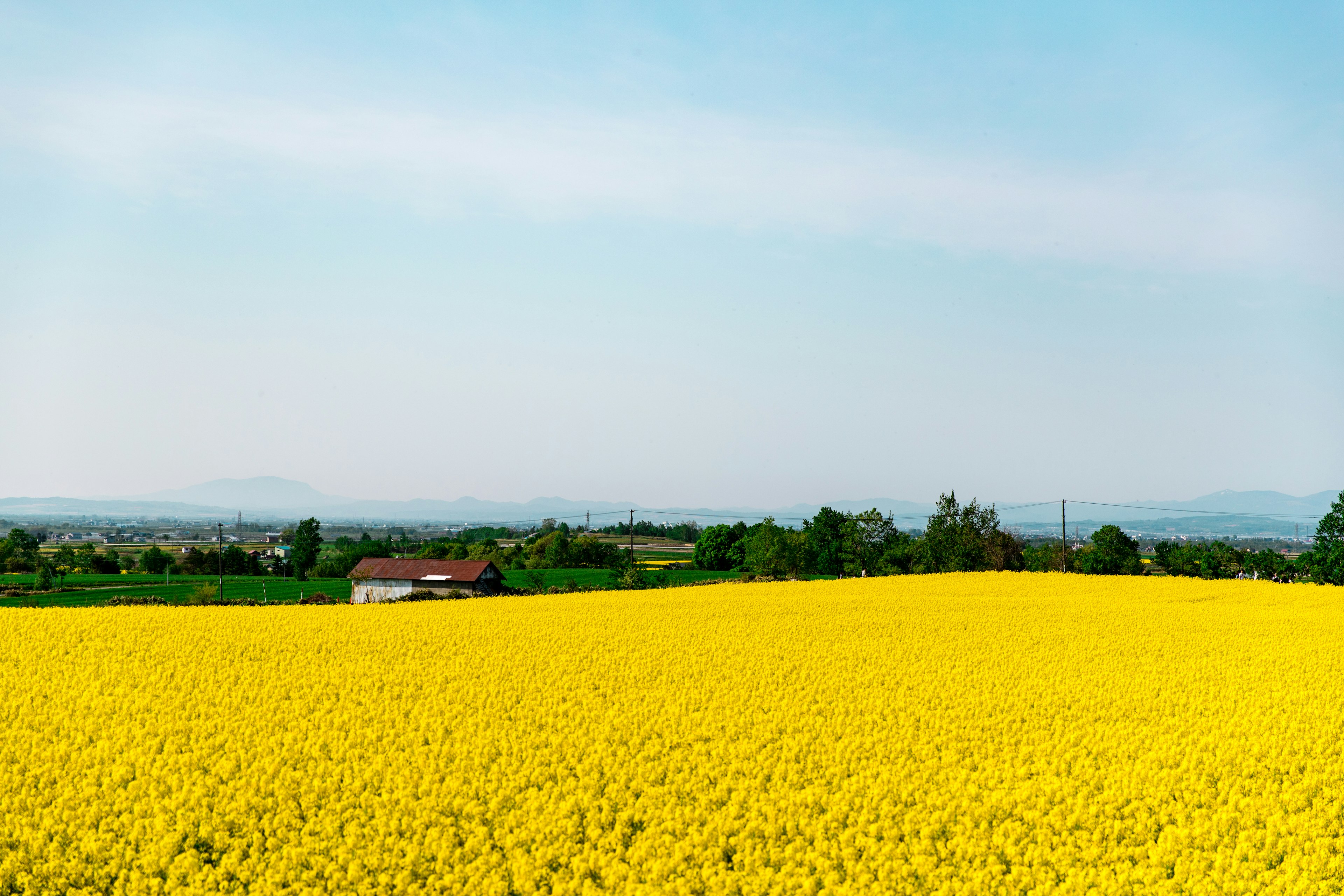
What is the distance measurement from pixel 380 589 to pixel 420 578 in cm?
348

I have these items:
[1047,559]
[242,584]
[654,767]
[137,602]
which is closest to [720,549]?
[1047,559]

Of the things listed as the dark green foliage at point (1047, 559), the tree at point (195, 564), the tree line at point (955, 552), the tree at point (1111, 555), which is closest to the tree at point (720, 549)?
the tree line at point (955, 552)

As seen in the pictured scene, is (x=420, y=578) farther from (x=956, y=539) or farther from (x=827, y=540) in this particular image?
(x=827, y=540)

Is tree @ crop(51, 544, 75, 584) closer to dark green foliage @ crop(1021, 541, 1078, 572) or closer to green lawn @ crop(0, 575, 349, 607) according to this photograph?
green lawn @ crop(0, 575, 349, 607)

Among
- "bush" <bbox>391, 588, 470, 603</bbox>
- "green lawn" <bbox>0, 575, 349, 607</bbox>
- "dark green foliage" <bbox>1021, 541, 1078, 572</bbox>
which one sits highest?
"bush" <bbox>391, 588, 470, 603</bbox>

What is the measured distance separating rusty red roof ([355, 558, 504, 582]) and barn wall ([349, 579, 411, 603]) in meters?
0.25

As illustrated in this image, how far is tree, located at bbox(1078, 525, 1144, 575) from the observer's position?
8912cm

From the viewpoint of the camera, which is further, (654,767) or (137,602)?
(137,602)

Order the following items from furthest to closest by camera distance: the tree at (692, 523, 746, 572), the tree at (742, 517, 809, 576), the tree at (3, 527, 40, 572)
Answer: the tree at (692, 523, 746, 572), the tree at (3, 527, 40, 572), the tree at (742, 517, 809, 576)

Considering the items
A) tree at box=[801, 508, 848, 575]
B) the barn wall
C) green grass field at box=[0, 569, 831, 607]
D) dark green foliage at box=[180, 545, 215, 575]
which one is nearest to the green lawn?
green grass field at box=[0, 569, 831, 607]

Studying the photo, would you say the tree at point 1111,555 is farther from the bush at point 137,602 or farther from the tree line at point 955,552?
the bush at point 137,602

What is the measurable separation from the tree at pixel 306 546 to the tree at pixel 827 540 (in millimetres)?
60752

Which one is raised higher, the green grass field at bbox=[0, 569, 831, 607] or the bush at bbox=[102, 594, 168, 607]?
the bush at bbox=[102, 594, 168, 607]

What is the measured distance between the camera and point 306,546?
355ft
